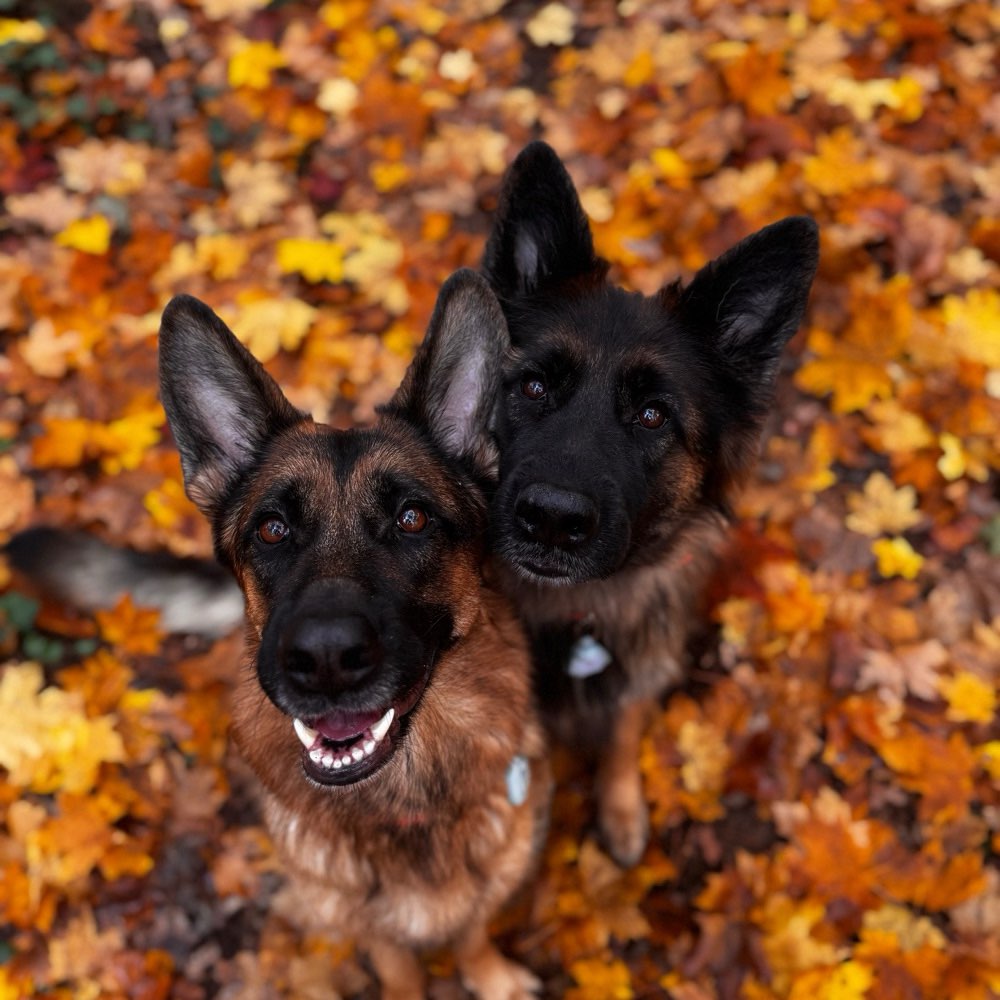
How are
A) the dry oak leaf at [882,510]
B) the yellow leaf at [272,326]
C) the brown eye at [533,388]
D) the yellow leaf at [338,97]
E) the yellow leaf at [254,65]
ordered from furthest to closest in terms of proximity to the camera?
1. the yellow leaf at [254,65]
2. the yellow leaf at [338,97]
3. the yellow leaf at [272,326]
4. the dry oak leaf at [882,510]
5. the brown eye at [533,388]

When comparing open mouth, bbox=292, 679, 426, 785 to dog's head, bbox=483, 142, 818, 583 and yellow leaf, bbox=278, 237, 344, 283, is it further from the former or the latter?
yellow leaf, bbox=278, 237, 344, 283

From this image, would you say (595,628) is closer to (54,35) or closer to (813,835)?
(813,835)

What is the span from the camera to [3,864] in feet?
11.8

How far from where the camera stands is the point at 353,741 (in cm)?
260

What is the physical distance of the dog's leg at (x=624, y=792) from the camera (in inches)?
148

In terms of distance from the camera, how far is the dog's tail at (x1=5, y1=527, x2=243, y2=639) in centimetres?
379

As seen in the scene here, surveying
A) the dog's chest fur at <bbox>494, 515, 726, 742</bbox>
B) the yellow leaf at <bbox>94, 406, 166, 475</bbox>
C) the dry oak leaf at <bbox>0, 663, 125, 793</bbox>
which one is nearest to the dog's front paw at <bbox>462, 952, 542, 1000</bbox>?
the dog's chest fur at <bbox>494, 515, 726, 742</bbox>

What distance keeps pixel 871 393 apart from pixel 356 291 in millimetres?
2864

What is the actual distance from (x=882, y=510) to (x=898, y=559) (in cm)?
26

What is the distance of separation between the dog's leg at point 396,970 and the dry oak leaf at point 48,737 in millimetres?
1448

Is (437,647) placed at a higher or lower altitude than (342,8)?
lower

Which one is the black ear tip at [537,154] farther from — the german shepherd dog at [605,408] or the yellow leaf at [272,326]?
the yellow leaf at [272,326]

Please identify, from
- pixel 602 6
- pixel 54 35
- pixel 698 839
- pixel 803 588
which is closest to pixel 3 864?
pixel 698 839

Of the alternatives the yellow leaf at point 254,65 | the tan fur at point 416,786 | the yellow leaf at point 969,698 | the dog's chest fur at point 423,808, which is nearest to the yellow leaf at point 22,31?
the yellow leaf at point 254,65
